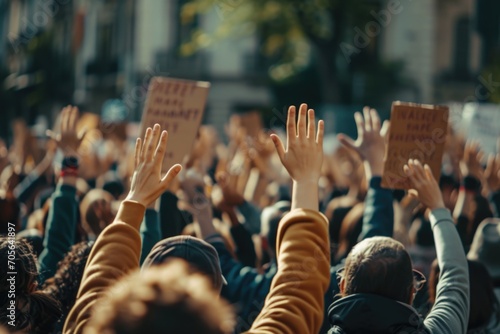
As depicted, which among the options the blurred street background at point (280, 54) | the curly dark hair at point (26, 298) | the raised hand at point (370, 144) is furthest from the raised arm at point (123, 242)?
the blurred street background at point (280, 54)

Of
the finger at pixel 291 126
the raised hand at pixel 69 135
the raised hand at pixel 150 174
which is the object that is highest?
the finger at pixel 291 126

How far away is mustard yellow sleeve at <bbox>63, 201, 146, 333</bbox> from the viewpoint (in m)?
2.85

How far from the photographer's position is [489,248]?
15.3 ft

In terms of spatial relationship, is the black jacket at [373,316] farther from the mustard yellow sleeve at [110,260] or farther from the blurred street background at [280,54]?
the blurred street background at [280,54]

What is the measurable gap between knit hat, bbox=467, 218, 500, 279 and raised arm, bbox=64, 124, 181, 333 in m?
1.98

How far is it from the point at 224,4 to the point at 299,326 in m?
26.8

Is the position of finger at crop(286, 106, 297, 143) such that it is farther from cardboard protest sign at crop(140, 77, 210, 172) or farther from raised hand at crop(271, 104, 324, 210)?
cardboard protest sign at crop(140, 77, 210, 172)

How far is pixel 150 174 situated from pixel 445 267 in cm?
104

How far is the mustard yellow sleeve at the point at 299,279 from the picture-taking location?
268 cm

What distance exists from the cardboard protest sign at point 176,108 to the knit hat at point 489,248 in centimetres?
163

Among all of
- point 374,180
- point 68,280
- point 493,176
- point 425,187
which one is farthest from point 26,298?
point 493,176

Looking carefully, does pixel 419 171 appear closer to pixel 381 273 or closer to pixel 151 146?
pixel 381 273

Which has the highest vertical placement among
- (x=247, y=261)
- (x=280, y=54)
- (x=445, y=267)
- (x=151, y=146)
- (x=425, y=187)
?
(x=151, y=146)

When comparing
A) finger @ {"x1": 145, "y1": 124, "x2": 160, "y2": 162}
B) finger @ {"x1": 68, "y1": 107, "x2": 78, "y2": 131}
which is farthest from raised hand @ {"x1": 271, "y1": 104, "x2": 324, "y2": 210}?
finger @ {"x1": 68, "y1": 107, "x2": 78, "y2": 131}
